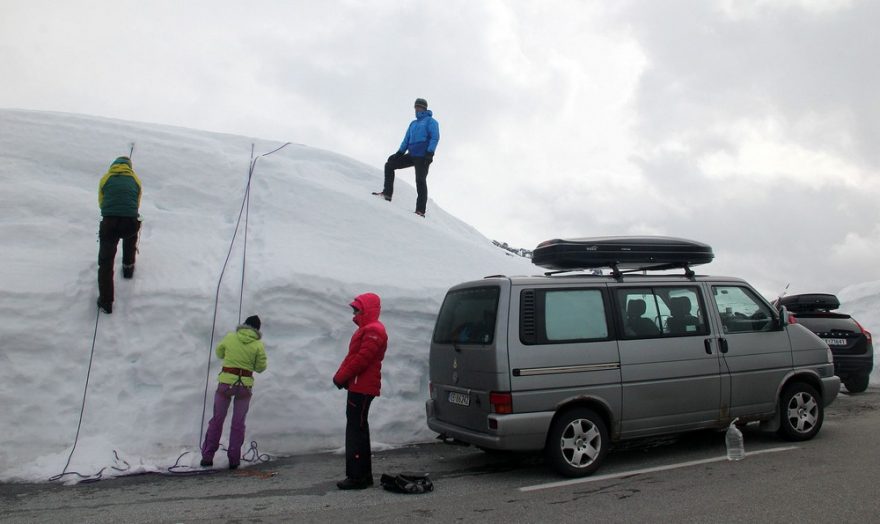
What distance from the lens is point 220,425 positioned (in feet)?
22.8

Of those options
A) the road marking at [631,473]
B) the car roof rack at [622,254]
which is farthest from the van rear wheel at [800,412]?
the car roof rack at [622,254]

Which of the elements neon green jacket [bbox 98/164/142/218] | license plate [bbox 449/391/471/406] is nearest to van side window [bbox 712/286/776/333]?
license plate [bbox 449/391/471/406]

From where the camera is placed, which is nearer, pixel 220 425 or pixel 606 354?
pixel 606 354

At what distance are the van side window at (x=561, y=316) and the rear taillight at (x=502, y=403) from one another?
0.56 metres

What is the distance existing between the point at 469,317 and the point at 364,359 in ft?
4.11

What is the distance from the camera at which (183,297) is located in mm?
8156

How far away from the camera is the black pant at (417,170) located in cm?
1222

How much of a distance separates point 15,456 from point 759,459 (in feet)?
25.6

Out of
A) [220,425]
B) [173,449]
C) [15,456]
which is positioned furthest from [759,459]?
[15,456]

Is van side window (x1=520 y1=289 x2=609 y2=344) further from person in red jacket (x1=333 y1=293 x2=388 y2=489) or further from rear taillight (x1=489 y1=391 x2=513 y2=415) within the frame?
person in red jacket (x1=333 y1=293 x2=388 y2=489)

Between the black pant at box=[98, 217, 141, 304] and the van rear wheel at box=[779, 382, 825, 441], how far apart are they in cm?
825

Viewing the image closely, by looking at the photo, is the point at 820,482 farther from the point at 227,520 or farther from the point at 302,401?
the point at 302,401

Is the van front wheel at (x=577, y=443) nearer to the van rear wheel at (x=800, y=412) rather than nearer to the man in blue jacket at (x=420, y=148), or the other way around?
the van rear wheel at (x=800, y=412)

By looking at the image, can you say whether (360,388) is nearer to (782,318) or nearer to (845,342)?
(782,318)
